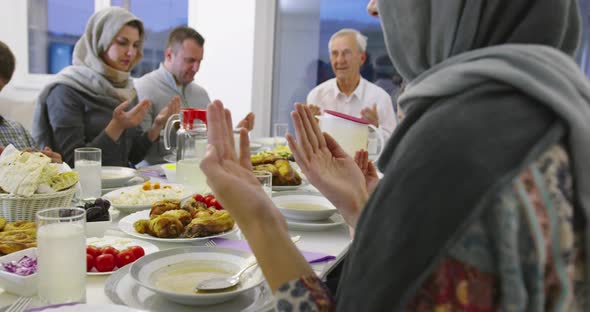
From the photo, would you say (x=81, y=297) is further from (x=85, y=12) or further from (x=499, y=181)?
(x=85, y=12)

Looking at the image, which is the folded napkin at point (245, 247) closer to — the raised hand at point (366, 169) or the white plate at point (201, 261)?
the white plate at point (201, 261)

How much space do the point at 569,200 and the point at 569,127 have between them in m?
0.08

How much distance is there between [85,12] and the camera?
4.50m

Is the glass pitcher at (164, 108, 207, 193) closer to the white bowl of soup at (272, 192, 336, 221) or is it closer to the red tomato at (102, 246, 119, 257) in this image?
the white bowl of soup at (272, 192, 336, 221)

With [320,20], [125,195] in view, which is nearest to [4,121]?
[125,195]

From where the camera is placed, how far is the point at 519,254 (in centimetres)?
53

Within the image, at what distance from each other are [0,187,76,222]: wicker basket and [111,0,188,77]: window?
3695mm

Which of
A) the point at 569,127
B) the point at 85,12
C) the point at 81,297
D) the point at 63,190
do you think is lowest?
the point at 81,297

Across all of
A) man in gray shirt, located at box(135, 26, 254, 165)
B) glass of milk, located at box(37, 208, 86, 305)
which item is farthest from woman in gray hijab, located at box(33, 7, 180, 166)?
glass of milk, located at box(37, 208, 86, 305)

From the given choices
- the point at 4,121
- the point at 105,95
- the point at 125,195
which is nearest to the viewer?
the point at 125,195

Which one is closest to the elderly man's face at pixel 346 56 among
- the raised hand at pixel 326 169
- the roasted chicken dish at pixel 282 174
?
the roasted chicken dish at pixel 282 174

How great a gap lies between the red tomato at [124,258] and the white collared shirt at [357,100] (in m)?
3.19

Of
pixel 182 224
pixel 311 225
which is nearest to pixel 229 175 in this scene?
pixel 182 224

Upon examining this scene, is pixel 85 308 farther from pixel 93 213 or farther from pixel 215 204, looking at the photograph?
pixel 215 204
